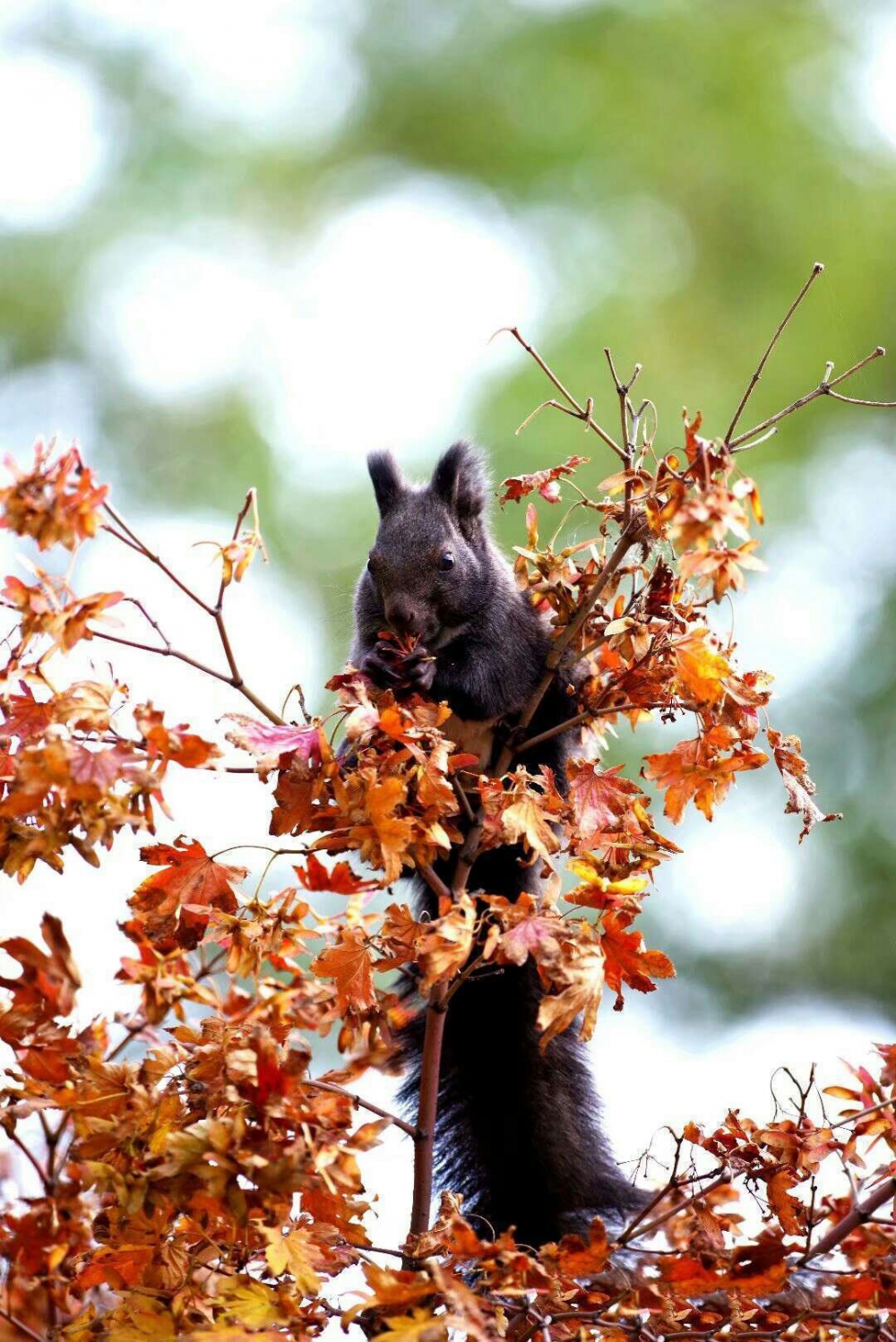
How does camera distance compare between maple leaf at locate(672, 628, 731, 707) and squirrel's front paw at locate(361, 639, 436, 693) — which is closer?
maple leaf at locate(672, 628, 731, 707)

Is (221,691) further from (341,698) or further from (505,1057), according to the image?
(505,1057)

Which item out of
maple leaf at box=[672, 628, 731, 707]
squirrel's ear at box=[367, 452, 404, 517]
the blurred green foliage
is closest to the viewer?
maple leaf at box=[672, 628, 731, 707]

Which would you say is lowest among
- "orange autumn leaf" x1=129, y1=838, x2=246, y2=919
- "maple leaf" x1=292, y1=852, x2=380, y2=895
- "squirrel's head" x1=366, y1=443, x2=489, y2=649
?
"maple leaf" x1=292, y1=852, x2=380, y2=895

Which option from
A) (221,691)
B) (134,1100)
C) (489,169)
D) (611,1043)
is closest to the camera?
(134,1100)

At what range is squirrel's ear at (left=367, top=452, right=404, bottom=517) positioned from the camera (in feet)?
8.80

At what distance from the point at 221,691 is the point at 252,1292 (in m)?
0.64

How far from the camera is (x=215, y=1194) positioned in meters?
1.03

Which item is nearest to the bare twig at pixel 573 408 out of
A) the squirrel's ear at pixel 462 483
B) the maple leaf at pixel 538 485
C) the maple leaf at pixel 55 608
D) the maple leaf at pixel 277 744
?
the maple leaf at pixel 538 485

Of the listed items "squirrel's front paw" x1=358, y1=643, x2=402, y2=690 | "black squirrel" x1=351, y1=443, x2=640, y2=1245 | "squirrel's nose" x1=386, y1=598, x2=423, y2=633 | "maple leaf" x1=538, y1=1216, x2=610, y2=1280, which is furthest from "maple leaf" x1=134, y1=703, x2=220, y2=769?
"squirrel's nose" x1=386, y1=598, x2=423, y2=633

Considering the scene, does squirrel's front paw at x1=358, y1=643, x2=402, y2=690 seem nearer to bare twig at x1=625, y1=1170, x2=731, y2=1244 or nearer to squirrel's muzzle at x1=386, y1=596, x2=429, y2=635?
squirrel's muzzle at x1=386, y1=596, x2=429, y2=635

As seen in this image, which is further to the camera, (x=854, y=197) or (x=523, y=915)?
(x=854, y=197)

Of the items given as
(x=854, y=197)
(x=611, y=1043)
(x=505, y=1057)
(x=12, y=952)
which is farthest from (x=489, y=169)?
(x=12, y=952)

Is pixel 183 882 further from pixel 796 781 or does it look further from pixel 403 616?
pixel 403 616

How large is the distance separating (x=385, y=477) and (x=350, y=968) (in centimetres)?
152
